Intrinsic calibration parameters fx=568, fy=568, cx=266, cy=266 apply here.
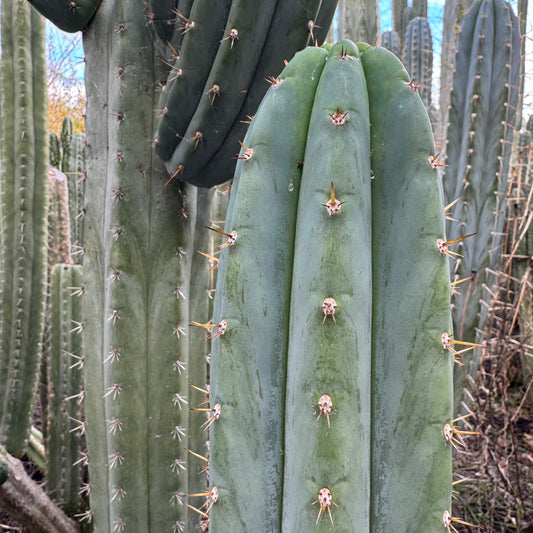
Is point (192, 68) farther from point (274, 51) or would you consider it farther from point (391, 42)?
point (391, 42)

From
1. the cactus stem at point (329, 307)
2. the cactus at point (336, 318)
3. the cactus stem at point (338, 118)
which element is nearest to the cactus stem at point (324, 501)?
the cactus at point (336, 318)

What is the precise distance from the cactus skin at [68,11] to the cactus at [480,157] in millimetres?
2127

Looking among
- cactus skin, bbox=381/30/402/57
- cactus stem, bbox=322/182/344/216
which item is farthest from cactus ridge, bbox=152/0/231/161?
cactus skin, bbox=381/30/402/57

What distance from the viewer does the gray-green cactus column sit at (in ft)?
5.93

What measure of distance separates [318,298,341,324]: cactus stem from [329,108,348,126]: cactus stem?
1.07ft

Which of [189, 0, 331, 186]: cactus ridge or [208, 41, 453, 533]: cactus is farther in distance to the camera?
[189, 0, 331, 186]: cactus ridge

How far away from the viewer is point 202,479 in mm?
2016

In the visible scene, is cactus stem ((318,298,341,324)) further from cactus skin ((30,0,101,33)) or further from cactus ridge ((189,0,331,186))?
cactus skin ((30,0,101,33))

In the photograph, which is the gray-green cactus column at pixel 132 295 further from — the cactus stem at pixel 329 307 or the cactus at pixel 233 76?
the cactus stem at pixel 329 307

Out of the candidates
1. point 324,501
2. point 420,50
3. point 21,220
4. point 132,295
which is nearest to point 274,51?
point 132,295

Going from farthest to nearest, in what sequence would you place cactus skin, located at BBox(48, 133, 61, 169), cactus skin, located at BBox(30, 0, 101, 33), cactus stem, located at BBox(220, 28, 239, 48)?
cactus skin, located at BBox(48, 133, 61, 169) < cactus skin, located at BBox(30, 0, 101, 33) < cactus stem, located at BBox(220, 28, 239, 48)

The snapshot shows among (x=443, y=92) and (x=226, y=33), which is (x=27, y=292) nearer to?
(x=226, y=33)

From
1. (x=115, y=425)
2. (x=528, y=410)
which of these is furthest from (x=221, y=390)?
(x=528, y=410)

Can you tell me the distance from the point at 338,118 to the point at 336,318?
1.20ft
